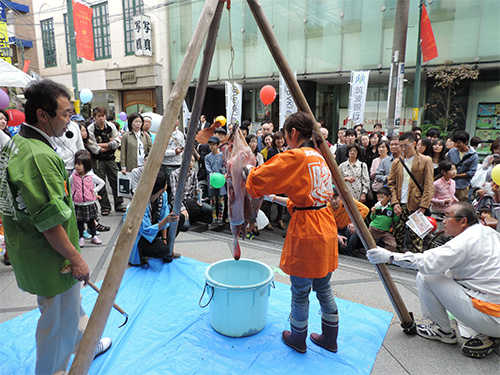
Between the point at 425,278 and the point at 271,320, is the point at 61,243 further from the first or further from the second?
the point at 425,278

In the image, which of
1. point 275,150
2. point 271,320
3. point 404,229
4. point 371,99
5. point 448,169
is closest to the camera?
point 271,320

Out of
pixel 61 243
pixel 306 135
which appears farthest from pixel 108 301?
pixel 306 135

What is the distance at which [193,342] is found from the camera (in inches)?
110

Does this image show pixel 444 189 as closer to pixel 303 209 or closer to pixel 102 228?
pixel 303 209

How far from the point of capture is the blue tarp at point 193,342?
252 cm

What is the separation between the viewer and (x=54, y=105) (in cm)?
192

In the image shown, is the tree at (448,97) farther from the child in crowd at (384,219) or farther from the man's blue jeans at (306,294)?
the man's blue jeans at (306,294)

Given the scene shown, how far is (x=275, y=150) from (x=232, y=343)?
4297mm

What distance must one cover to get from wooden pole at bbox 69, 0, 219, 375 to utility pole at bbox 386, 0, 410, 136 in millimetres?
7666

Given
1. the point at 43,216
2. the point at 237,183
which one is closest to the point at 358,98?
the point at 237,183

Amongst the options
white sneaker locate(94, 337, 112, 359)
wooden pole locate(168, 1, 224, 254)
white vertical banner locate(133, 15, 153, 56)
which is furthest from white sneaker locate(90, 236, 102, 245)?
white vertical banner locate(133, 15, 153, 56)

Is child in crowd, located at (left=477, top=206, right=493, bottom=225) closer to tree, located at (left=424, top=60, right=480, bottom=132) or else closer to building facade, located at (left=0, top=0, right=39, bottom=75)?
tree, located at (left=424, top=60, right=480, bottom=132)

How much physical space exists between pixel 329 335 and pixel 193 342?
3.88 feet

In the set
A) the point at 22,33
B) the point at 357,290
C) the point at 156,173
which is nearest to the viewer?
the point at 156,173
